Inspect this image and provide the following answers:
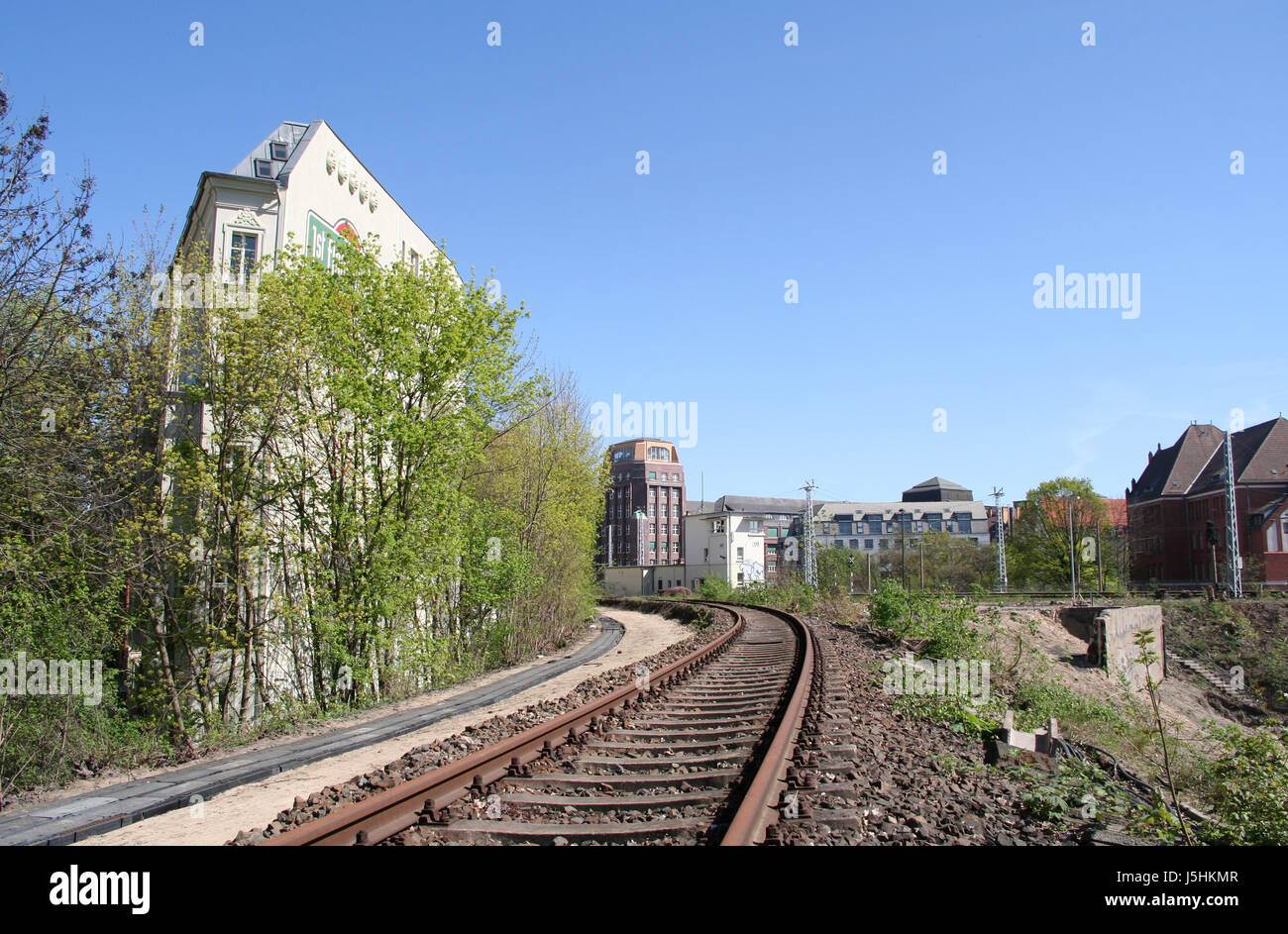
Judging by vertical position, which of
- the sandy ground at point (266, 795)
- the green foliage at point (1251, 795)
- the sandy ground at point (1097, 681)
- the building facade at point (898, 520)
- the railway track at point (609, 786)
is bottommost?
the sandy ground at point (1097, 681)

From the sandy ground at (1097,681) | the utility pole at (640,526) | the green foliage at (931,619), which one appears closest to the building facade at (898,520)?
the utility pole at (640,526)

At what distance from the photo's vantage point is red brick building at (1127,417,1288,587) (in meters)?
58.2

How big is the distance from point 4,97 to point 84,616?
6.07 metres

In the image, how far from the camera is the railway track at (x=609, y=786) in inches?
170

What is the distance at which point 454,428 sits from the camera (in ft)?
43.5

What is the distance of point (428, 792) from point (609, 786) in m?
1.18

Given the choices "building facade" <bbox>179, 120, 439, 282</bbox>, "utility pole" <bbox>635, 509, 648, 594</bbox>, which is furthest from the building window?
"utility pole" <bbox>635, 509, 648, 594</bbox>

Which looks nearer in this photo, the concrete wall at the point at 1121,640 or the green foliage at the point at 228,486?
the green foliage at the point at 228,486

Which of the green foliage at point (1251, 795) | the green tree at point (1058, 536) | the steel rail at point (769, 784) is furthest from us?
the green tree at point (1058, 536)

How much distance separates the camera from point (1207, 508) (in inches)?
2670

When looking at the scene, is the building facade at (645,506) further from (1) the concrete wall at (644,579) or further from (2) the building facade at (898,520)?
(2) the building facade at (898,520)

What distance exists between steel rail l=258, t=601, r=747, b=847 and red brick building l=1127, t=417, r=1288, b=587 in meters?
63.4

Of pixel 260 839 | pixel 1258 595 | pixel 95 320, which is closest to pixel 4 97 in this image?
pixel 95 320

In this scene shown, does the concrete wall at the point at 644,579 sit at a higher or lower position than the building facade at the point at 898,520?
lower
